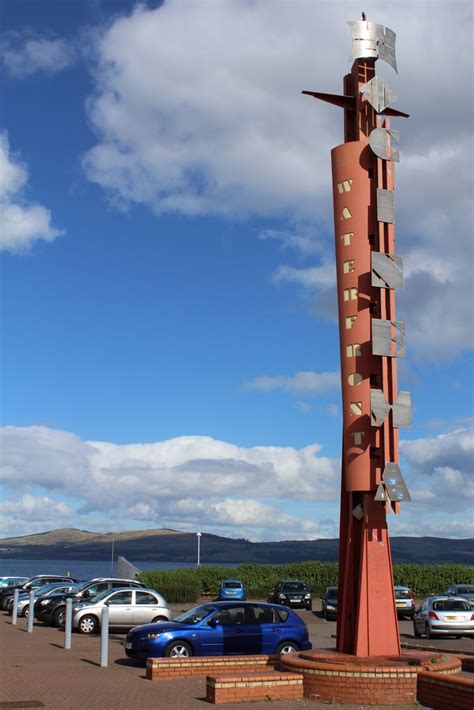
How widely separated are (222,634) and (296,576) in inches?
1273

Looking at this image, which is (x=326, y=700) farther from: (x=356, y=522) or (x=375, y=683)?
(x=356, y=522)

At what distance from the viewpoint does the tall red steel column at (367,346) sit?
1608 centimetres

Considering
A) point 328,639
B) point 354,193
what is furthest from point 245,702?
point 328,639

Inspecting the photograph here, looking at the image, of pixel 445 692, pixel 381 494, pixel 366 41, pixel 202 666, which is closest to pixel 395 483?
pixel 381 494

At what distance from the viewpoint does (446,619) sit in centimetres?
2669

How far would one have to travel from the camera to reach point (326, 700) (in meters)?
14.4

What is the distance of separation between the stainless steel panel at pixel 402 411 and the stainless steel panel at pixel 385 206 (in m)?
3.47

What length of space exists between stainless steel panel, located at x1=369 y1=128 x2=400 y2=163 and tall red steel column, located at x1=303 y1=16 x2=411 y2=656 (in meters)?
0.02

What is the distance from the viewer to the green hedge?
47281 millimetres

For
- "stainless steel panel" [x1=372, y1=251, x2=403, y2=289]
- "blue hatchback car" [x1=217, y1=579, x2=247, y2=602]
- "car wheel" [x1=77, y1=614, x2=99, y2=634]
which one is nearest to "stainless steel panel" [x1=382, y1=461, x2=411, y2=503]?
"stainless steel panel" [x1=372, y1=251, x2=403, y2=289]

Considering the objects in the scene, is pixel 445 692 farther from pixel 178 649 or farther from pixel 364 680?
pixel 178 649

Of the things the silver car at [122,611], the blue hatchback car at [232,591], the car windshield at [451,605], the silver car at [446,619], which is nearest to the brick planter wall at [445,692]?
the silver car at [446,619]

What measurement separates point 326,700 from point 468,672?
426 cm

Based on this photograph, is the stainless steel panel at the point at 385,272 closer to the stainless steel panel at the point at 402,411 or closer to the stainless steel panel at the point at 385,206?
the stainless steel panel at the point at 385,206
